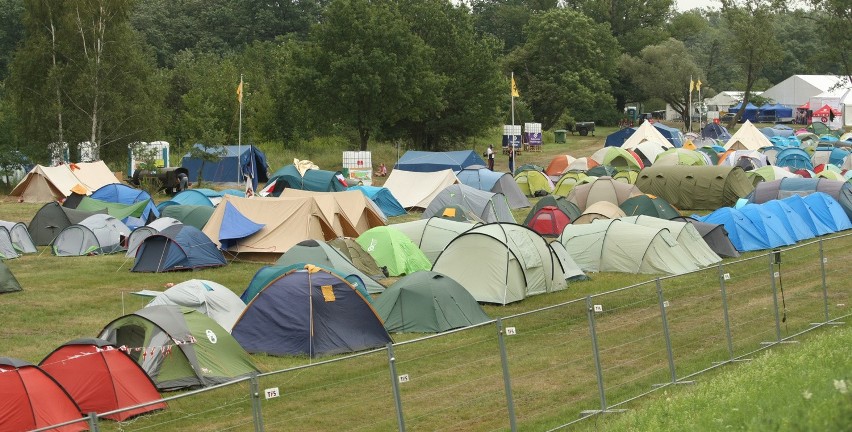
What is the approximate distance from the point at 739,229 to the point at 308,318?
1427cm

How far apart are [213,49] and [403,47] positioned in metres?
38.6

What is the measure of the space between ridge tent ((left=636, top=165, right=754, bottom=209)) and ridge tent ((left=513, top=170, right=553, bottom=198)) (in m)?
4.02

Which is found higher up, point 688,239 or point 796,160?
point 796,160

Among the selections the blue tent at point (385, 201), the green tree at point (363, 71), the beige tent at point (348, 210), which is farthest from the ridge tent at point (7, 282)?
the green tree at point (363, 71)

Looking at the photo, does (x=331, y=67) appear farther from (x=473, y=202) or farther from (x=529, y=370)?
(x=529, y=370)

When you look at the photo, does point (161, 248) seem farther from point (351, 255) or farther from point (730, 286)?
point (730, 286)

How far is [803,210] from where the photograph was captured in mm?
29391

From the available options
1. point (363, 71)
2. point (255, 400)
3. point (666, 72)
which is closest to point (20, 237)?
point (255, 400)

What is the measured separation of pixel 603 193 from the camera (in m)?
32.2

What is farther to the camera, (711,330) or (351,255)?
(351,255)

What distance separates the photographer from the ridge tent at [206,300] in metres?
16.9

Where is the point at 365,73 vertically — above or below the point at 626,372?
above

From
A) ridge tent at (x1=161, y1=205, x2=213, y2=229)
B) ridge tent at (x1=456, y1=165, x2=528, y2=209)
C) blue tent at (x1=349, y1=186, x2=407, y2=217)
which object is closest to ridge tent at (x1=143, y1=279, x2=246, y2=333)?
ridge tent at (x1=161, y1=205, x2=213, y2=229)

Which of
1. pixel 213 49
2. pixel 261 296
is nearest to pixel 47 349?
pixel 261 296
